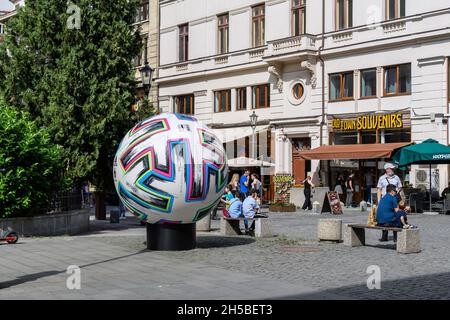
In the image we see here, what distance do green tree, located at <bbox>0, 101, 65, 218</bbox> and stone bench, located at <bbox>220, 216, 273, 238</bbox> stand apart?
14.7 ft

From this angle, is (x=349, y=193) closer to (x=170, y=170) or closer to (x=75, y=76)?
(x=75, y=76)

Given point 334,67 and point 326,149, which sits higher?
point 334,67

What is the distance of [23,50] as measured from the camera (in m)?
21.6

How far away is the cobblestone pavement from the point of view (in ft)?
31.5

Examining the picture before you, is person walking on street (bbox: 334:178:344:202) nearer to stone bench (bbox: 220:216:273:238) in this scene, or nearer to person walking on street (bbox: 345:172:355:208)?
person walking on street (bbox: 345:172:355:208)

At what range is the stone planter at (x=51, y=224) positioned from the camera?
1766 cm

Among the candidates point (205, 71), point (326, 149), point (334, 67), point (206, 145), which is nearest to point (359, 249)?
point (206, 145)

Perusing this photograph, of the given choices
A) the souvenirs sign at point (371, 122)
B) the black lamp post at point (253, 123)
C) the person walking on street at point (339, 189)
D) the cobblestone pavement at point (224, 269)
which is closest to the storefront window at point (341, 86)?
the souvenirs sign at point (371, 122)

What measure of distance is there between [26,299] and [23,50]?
46.2 ft

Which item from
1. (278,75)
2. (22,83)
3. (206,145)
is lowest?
(206,145)

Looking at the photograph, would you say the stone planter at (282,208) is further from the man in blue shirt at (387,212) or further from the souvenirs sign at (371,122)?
the man in blue shirt at (387,212)

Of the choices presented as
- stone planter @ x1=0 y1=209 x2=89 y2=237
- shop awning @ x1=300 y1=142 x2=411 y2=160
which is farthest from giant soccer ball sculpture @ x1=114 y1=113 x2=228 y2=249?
shop awning @ x1=300 y1=142 x2=411 y2=160
